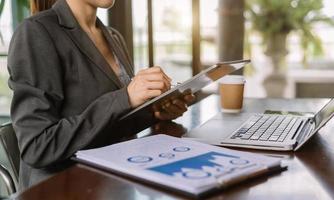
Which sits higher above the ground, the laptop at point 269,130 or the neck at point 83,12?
the neck at point 83,12

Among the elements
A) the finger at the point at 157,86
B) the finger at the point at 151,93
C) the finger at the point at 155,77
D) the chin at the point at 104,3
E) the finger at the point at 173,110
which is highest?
the chin at the point at 104,3

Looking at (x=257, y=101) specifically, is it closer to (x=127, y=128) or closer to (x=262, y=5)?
(x=127, y=128)

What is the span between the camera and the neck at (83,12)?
1434mm

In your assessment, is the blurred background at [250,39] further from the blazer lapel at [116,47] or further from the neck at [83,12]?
the neck at [83,12]

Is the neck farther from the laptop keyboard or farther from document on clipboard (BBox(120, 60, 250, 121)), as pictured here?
the laptop keyboard

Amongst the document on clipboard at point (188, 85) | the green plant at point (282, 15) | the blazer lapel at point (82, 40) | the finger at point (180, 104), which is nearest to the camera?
the document on clipboard at point (188, 85)

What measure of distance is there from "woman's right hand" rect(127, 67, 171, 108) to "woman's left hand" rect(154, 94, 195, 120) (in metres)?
0.31

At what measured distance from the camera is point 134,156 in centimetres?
95

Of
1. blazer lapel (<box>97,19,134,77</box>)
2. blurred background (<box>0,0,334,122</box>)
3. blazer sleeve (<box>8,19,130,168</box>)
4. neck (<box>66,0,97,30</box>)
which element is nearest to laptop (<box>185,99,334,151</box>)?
blazer sleeve (<box>8,19,130,168</box>)

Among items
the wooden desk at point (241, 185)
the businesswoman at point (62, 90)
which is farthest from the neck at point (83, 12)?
the wooden desk at point (241, 185)

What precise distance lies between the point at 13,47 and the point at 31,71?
10 cm

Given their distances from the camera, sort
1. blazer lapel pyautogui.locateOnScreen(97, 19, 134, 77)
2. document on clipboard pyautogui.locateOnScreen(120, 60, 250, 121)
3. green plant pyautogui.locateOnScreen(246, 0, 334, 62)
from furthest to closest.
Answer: green plant pyautogui.locateOnScreen(246, 0, 334, 62), blazer lapel pyautogui.locateOnScreen(97, 19, 134, 77), document on clipboard pyautogui.locateOnScreen(120, 60, 250, 121)

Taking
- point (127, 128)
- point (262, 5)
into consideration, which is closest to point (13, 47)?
point (127, 128)

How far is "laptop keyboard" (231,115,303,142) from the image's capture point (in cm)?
118
